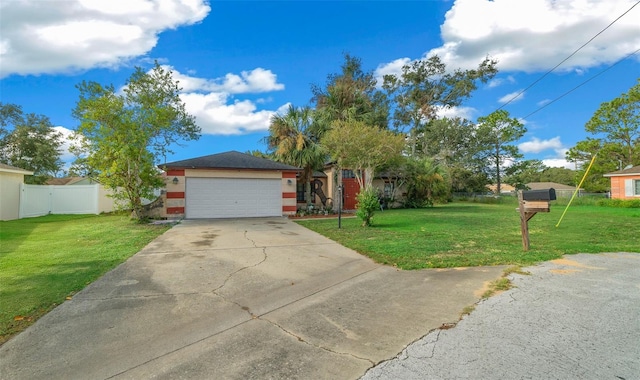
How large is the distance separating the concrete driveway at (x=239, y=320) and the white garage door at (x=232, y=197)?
892 cm

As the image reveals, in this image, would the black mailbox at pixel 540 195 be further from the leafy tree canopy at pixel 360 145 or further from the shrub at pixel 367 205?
the leafy tree canopy at pixel 360 145

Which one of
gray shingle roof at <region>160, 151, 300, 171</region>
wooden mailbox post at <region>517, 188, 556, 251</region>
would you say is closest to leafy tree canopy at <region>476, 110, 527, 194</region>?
gray shingle roof at <region>160, 151, 300, 171</region>

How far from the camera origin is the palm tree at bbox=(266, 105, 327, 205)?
1797 cm

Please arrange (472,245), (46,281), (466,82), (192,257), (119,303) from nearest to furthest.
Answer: (119,303)
(46,281)
(192,257)
(472,245)
(466,82)

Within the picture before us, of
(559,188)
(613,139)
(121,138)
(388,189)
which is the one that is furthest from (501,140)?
(121,138)

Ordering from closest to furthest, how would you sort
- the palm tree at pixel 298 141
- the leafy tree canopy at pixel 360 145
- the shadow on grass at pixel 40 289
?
1. the shadow on grass at pixel 40 289
2. the leafy tree canopy at pixel 360 145
3. the palm tree at pixel 298 141

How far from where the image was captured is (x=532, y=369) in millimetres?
2465

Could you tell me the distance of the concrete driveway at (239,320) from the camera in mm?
2586

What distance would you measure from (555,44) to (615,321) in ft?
45.8

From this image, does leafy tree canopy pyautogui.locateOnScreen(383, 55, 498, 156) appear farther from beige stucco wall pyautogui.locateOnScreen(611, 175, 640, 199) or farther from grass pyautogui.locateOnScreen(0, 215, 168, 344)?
grass pyautogui.locateOnScreen(0, 215, 168, 344)

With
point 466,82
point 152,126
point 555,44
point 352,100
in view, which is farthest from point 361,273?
point 466,82

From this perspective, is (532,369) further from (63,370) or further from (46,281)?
(46,281)

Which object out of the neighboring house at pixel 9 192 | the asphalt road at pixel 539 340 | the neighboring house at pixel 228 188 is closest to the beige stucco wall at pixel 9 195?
the neighboring house at pixel 9 192

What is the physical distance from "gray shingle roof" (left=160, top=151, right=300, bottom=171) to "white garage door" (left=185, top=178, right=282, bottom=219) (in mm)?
675
